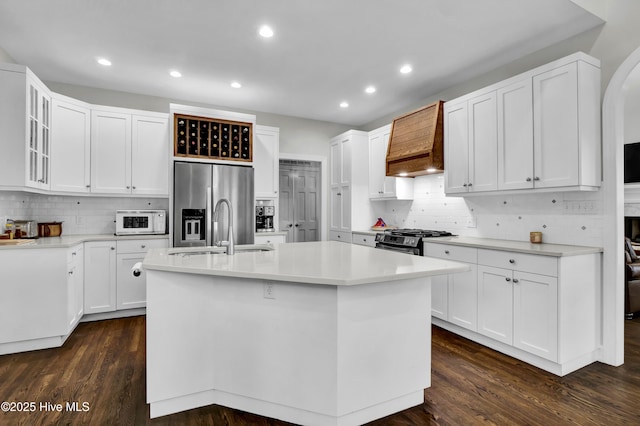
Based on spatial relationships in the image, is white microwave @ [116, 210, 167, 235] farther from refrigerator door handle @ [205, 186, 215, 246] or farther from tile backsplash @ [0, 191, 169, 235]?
refrigerator door handle @ [205, 186, 215, 246]

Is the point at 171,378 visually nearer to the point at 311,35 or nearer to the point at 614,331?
the point at 311,35

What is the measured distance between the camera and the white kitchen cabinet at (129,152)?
12.9 ft

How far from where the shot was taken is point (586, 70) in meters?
2.62

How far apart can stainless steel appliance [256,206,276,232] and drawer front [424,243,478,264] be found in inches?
88.0

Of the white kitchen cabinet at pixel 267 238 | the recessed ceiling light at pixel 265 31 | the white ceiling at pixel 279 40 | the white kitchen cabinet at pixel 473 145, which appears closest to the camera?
the white ceiling at pixel 279 40

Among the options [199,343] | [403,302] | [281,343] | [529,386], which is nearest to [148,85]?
[199,343]

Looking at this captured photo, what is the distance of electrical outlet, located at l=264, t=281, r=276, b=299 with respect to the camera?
6.19ft

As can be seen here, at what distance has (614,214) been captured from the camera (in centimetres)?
262

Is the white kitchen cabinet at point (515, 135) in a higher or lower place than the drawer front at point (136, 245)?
higher

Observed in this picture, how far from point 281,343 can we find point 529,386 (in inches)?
71.0

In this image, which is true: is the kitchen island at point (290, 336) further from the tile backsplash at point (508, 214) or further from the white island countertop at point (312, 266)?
the tile backsplash at point (508, 214)

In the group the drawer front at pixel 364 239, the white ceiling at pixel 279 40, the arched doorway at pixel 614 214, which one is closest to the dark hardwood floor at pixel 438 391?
the arched doorway at pixel 614 214

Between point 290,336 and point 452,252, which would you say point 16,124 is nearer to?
point 290,336

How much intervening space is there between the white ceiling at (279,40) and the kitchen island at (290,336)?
1.94 m
